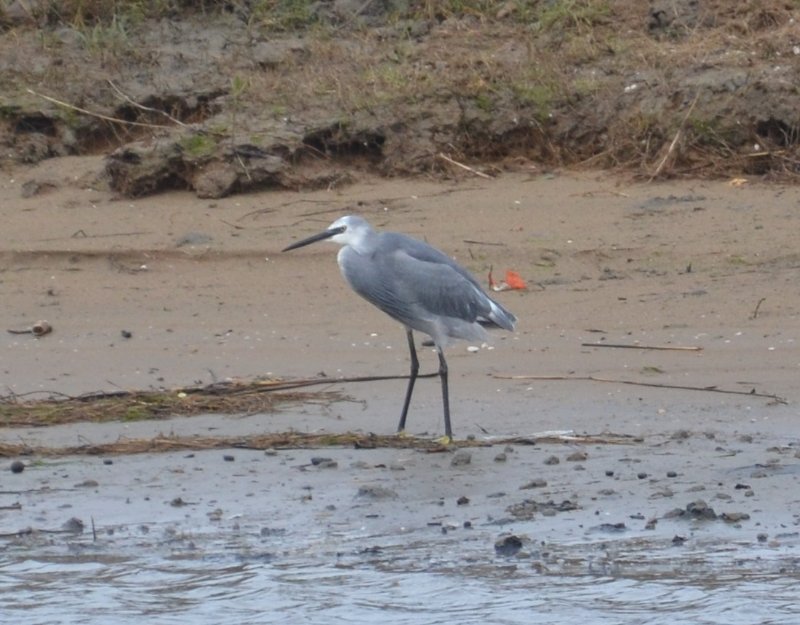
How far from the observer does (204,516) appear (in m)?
5.80

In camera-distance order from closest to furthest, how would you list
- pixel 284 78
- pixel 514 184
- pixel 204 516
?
1. pixel 204 516
2. pixel 514 184
3. pixel 284 78

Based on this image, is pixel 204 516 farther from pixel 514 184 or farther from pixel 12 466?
pixel 514 184

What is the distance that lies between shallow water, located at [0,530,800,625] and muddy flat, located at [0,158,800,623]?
0.01 m

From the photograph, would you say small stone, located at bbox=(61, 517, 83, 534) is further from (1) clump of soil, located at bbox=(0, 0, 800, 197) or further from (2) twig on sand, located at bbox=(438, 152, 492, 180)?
(2) twig on sand, located at bbox=(438, 152, 492, 180)

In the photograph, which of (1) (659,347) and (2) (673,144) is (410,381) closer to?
(1) (659,347)

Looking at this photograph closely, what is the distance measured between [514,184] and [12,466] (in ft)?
13.0

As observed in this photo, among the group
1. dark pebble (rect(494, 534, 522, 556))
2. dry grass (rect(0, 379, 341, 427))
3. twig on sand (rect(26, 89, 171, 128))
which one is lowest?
dark pebble (rect(494, 534, 522, 556))

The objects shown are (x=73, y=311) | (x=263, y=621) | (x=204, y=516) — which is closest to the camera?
(x=263, y=621)

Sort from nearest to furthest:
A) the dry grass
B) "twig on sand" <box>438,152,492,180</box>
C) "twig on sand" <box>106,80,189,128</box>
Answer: the dry grass < "twig on sand" <box>438,152,492,180</box> < "twig on sand" <box>106,80,189,128</box>

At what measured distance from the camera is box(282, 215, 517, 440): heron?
270 inches

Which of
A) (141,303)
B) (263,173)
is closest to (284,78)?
(263,173)

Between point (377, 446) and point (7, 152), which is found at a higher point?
point (7, 152)

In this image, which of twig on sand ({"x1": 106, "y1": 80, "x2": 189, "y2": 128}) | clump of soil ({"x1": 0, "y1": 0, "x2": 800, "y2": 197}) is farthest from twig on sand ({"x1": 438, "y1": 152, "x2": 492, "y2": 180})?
twig on sand ({"x1": 106, "y1": 80, "x2": 189, "y2": 128})

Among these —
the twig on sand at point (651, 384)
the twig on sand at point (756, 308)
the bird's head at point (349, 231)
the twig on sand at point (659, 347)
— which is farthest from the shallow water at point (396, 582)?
the twig on sand at point (756, 308)
